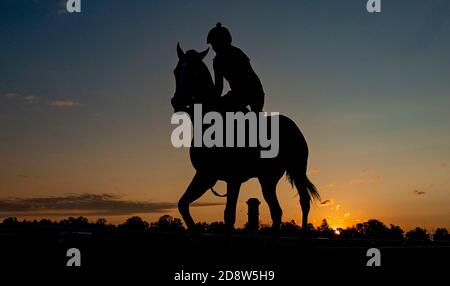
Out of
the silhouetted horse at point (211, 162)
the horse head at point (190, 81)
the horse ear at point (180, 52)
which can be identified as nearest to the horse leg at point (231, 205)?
the silhouetted horse at point (211, 162)

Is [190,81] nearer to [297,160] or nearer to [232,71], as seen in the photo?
[232,71]

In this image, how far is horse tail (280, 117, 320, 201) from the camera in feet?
41.3

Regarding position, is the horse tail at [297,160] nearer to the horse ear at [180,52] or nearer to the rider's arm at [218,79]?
the rider's arm at [218,79]

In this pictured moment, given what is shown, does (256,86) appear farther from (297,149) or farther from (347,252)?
(347,252)

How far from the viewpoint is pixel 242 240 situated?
13969mm

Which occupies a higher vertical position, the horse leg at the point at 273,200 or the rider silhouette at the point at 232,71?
the rider silhouette at the point at 232,71

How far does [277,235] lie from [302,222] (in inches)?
49.2

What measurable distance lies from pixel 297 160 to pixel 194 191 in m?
3.41

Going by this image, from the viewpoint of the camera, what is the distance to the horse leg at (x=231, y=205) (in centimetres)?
1066

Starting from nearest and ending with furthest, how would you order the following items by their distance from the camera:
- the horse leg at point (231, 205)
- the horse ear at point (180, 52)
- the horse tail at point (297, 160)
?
the horse ear at point (180, 52) < the horse leg at point (231, 205) < the horse tail at point (297, 160)

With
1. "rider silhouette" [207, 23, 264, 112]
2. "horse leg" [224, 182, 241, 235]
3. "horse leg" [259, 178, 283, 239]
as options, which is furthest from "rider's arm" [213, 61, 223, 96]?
"horse leg" [259, 178, 283, 239]

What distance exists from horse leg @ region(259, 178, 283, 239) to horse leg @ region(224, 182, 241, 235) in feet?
3.19

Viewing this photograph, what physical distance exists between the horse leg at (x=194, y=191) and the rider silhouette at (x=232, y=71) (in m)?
1.44
